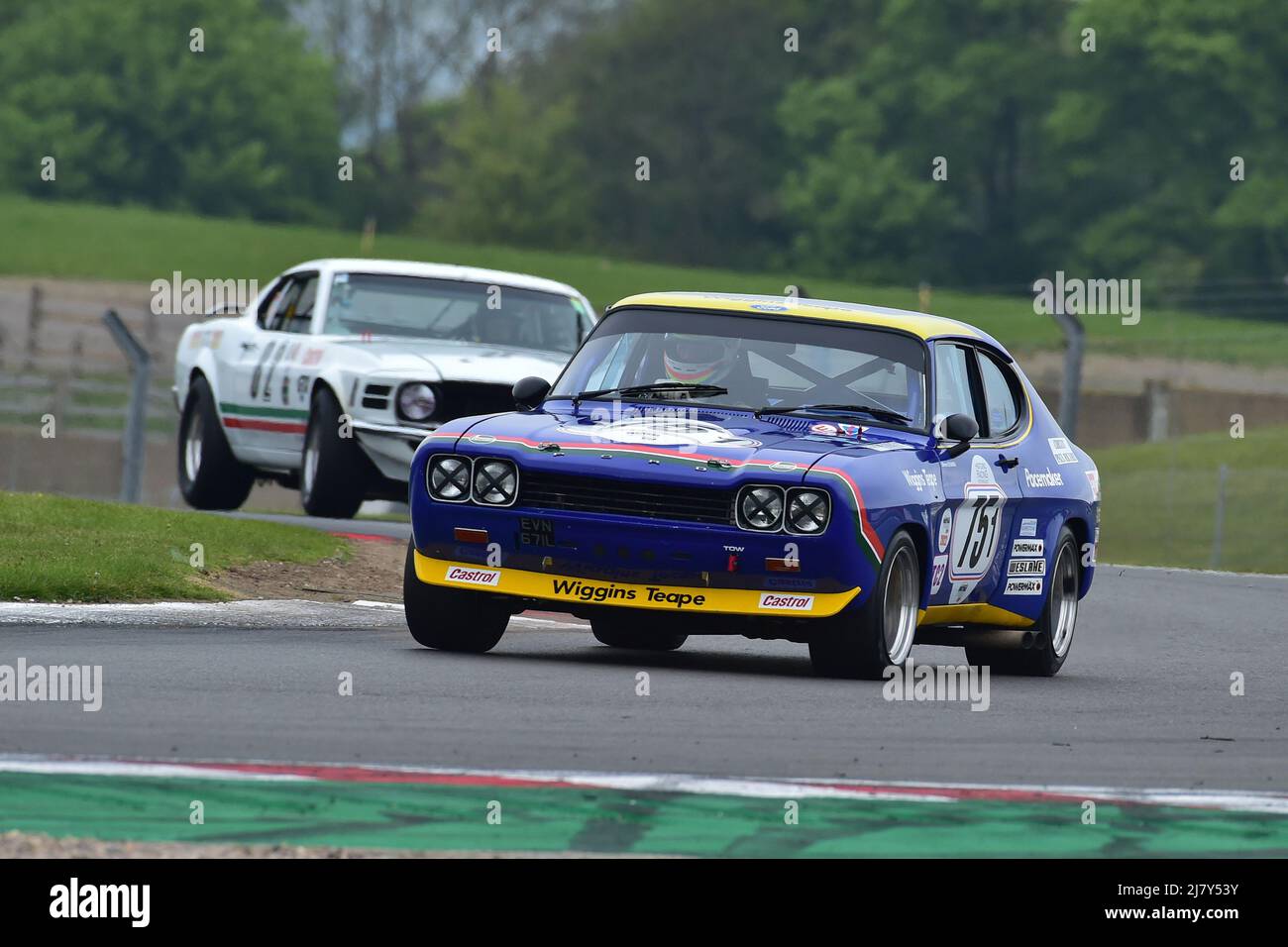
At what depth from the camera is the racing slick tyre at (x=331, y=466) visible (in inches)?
635

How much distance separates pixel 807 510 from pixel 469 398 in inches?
240

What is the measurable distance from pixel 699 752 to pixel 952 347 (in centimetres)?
422

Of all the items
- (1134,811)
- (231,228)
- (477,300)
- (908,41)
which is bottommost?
(1134,811)

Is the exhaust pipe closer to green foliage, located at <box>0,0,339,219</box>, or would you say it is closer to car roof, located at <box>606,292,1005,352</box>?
car roof, located at <box>606,292,1005,352</box>

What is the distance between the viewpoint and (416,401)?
15922mm

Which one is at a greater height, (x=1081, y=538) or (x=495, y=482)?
(x=495, y=482)

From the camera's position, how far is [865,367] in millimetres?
11352

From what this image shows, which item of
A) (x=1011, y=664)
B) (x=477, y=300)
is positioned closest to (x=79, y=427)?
(x=477, y=300)

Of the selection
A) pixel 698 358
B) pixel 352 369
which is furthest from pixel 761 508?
pixel 352 369

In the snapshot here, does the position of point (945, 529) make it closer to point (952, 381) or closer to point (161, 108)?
point (952, 381)

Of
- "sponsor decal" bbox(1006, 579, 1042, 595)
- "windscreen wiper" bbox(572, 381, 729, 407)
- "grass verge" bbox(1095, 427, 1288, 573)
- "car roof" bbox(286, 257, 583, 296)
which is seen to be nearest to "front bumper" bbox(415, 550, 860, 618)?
"windscreen wiper" bbox(572, 381, 729, 407)

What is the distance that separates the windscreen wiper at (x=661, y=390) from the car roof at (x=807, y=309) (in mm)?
419

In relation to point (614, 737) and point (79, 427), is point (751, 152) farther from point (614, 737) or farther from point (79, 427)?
point (614, 737)

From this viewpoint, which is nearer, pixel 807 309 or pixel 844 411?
pixel 844 411
